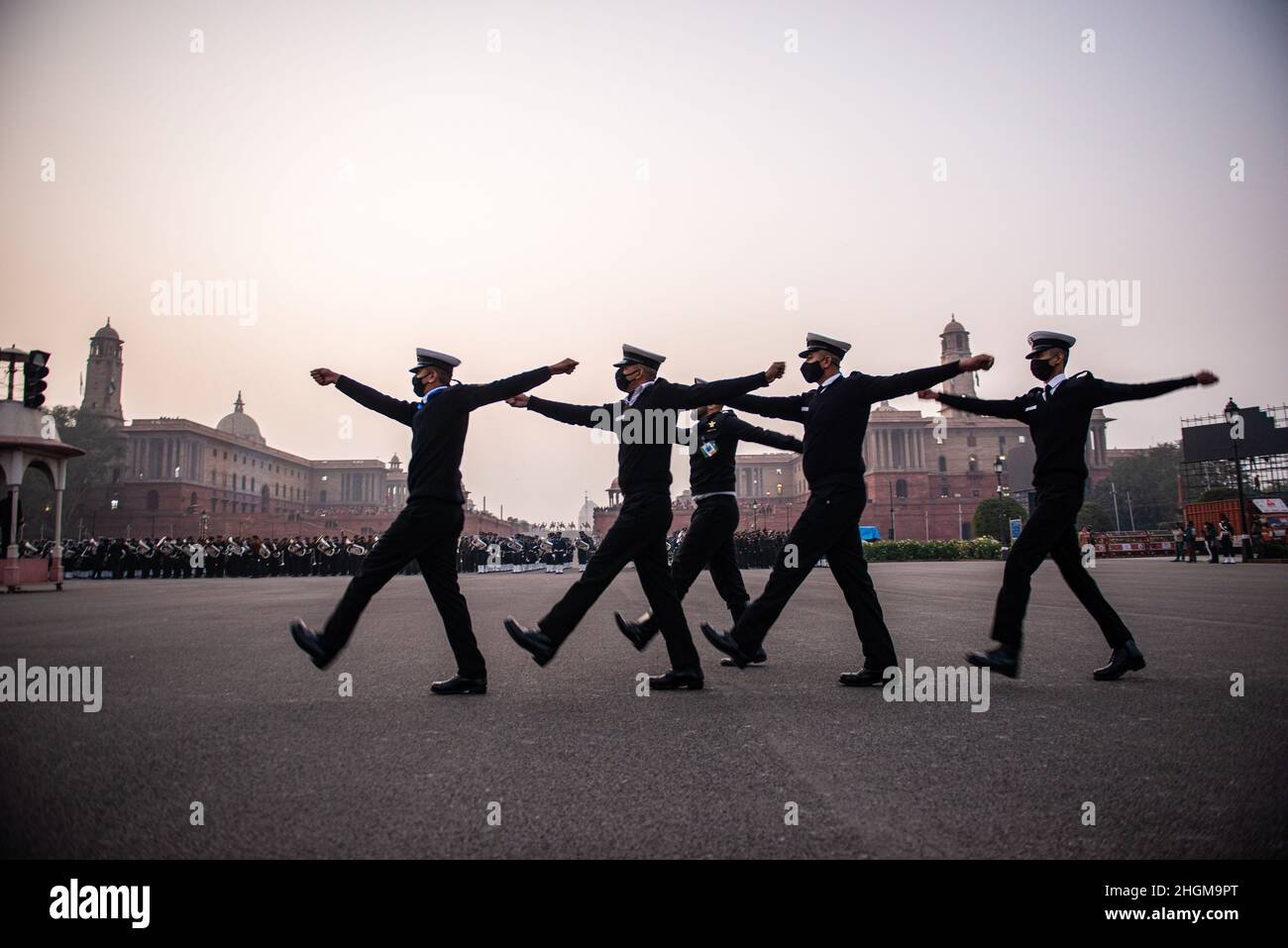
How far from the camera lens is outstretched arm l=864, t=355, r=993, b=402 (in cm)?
523

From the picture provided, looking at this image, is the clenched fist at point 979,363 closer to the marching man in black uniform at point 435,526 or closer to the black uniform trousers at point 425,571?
the marching man in black uniform at point 435,526

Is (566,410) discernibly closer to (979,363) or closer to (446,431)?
(446,431)

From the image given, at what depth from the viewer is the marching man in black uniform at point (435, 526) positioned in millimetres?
4973

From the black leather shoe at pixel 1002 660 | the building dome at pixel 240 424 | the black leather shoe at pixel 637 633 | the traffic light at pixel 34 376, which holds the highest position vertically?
the building dome at pixel 240 424

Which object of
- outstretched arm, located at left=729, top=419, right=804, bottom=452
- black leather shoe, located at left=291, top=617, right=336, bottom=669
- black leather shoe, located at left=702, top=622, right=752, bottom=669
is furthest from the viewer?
outstretched arm, located at left=729, top=419, right=804, bottom=452

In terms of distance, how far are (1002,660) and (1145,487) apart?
3966 inches

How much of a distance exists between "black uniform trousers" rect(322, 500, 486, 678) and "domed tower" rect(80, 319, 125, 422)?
105478 millimetres

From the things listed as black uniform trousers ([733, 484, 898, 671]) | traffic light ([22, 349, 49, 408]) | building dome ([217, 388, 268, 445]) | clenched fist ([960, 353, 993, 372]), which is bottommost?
black uniform trousers ([733, 484, 898, 671])

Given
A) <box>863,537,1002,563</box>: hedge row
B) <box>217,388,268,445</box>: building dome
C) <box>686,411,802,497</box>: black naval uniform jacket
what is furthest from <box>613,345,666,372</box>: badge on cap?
<box>217,388,268,445</box>: building dome

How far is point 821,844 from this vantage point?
2.39 m

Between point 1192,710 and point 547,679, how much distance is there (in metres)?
3.83

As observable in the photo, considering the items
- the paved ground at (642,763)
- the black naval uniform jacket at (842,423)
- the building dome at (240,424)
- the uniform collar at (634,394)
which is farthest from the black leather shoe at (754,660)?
the building dome at (240,424)

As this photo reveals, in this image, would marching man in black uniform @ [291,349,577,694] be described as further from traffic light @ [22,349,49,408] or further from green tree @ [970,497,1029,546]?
green tree @ [970,497,1029,546]

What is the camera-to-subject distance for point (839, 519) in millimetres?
5355
